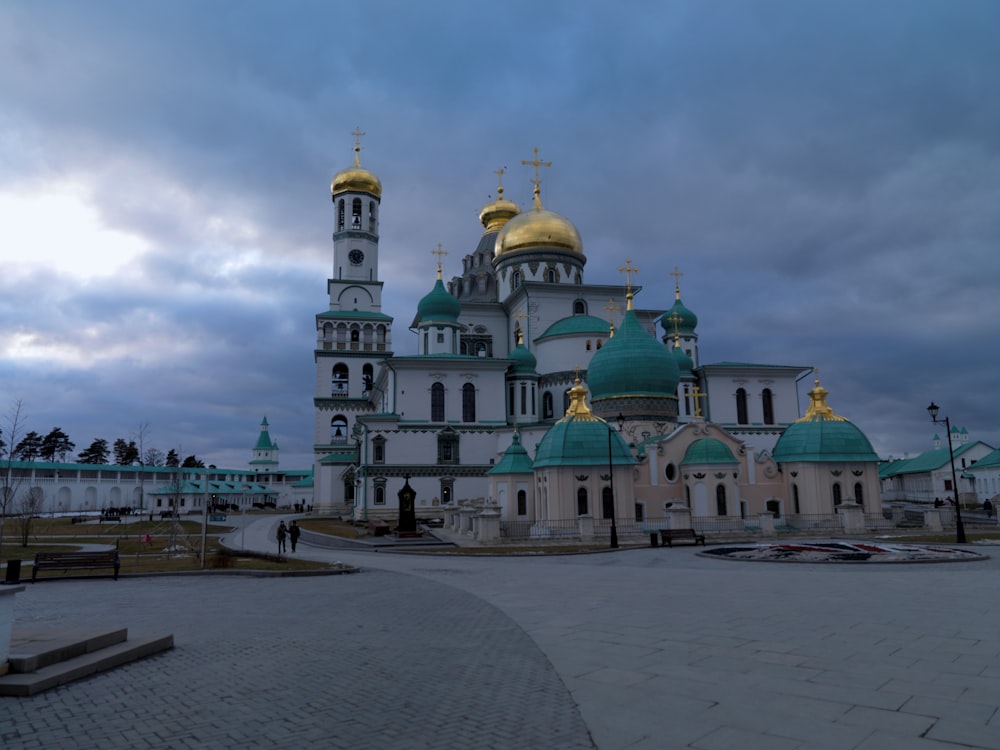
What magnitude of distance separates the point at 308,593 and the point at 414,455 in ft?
113

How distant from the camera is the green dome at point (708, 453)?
111 feet

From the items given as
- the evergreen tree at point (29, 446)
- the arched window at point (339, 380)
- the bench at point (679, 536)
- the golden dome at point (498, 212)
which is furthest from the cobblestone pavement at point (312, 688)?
the evergreen tree at point (29, 446)

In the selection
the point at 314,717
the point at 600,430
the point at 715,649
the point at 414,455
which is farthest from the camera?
the point at 414,455

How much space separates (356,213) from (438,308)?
15.3 m

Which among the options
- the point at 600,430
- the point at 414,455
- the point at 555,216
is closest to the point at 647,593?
the point at 600,430

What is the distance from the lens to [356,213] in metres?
63.8

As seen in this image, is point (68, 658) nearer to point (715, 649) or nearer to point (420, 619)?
point (420, 619)

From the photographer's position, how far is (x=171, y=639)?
885 centimetres

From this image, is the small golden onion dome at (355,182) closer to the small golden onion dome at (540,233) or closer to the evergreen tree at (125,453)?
the small golden onion dome at (540,233)

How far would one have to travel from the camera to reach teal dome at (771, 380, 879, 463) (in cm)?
3453

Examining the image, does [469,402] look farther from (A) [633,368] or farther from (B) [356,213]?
(B) [356,213]

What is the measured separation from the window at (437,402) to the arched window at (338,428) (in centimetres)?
1239

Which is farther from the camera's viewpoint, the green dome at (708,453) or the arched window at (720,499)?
the green dome at (708,453)

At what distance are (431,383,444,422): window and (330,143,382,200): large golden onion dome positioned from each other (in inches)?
909
